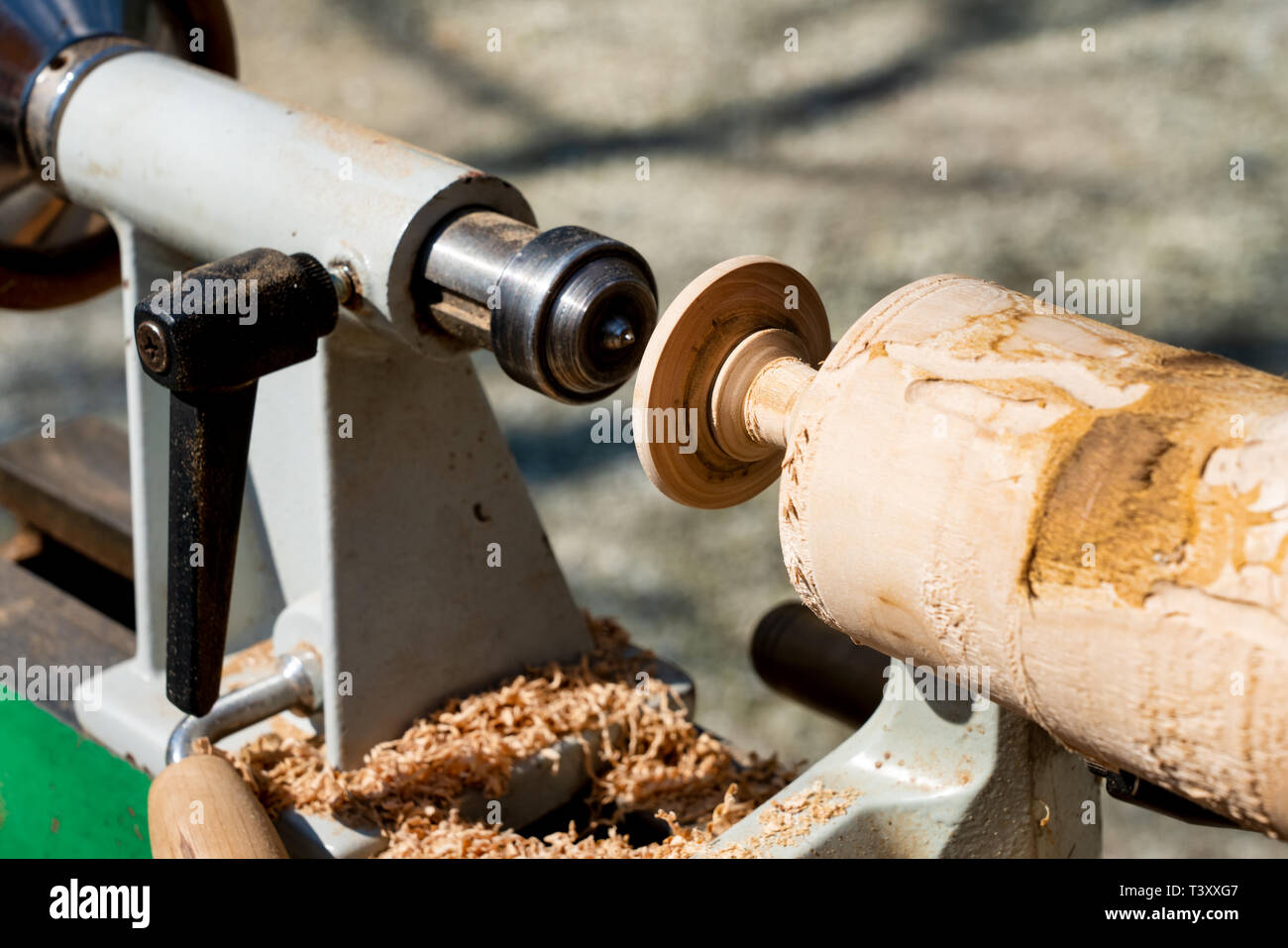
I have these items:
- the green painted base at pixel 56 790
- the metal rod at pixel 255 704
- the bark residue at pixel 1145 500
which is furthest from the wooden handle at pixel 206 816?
the bark residue at pixel 1145 500

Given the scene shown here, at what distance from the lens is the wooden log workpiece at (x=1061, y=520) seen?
58cm

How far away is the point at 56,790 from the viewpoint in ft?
4.05

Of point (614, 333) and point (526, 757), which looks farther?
point (526, 757)

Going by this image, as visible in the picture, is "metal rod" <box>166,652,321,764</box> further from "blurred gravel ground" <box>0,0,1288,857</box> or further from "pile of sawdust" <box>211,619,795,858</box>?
"blurred gravel ground" <box>0,0,1288,857</box>

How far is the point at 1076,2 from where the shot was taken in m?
3.94

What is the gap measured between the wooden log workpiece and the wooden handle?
0.43 m

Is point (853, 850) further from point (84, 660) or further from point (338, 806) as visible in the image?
point (84, 660)

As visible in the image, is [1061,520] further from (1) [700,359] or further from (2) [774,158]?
(2) [774,158]

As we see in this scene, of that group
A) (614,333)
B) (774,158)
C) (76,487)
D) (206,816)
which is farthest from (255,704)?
(774,158)

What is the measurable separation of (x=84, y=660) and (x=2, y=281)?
0.39m

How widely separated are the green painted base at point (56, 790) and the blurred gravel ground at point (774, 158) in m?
1.29

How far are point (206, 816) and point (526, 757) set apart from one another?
0.91 feet

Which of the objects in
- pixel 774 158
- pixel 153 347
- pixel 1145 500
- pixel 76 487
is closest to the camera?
pixel 1145 500
